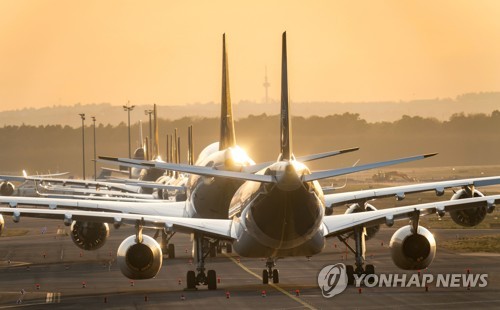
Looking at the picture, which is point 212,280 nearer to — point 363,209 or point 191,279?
point 191,279

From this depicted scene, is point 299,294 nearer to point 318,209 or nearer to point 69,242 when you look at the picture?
point 318,209

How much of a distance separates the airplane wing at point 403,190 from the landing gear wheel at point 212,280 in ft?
45.7

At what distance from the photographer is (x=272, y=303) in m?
45.1

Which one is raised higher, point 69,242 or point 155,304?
point 69,242

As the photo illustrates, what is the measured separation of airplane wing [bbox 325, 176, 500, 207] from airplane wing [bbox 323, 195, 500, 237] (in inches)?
246

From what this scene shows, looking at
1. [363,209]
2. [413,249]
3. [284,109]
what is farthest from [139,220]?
[363,209]

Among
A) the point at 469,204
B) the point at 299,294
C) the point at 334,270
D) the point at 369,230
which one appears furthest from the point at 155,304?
the point at 369,230

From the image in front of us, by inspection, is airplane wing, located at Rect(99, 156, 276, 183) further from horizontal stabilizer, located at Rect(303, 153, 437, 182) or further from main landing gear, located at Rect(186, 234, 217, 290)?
main landing gear, located at Rect(186, 234, 217, 290)

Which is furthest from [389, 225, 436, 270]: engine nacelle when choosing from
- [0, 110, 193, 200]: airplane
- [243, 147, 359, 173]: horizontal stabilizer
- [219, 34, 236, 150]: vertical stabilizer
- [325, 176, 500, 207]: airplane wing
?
[0, 110, 193, 200]: airplane

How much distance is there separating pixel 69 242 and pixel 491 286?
52876 mm

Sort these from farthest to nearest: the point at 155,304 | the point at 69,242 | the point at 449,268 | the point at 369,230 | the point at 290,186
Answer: the point at 69,242, the point at 369,230, the point at 449,268, the point at 155,304, the point at 290,186

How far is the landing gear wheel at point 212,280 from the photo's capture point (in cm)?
5131

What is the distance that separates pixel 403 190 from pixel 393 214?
1254cm

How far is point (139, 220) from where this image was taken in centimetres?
4591
